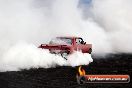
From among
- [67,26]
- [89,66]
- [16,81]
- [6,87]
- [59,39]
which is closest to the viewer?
[6,87]

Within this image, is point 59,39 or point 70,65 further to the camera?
point 59,39

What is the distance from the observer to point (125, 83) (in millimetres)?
24219

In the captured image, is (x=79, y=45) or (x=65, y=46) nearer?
(x=65, y=46)

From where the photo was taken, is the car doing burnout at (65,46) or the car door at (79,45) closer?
the car doing burnout at (65,46)

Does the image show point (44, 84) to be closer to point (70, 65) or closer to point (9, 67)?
point (9, 67)

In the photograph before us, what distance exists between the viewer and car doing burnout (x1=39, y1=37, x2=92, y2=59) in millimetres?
31734

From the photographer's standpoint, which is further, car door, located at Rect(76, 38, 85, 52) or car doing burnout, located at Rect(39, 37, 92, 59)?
car door, located at Rect(76, 38, 85, 52)

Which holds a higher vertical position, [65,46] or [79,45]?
[79,45]

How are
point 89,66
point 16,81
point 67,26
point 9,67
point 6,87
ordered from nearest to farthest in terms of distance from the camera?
point 6,87 → point 16,81 → point 9,67 → point 89,66 → point 67,26

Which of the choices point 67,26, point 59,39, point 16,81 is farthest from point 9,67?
point 67,26

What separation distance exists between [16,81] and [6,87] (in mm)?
1604

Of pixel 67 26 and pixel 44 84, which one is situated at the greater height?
pixel 67 26

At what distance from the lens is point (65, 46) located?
1277 inches

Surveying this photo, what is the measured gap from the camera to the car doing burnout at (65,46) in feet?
104
